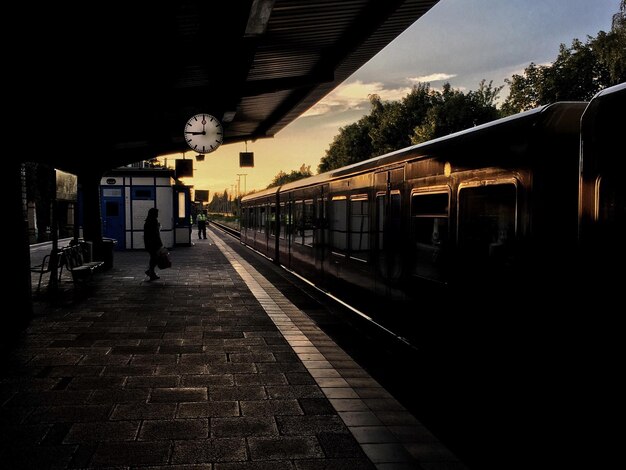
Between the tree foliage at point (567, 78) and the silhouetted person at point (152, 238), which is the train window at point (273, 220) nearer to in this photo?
the silhouetted person at point (152, 238)

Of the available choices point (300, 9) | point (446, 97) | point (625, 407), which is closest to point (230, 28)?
point (300, 9)

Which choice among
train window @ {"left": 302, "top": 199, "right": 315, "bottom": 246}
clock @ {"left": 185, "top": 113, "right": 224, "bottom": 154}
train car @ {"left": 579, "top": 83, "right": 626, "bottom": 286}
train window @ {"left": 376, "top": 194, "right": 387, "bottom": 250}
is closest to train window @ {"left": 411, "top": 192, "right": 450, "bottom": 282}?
train window @ {"left": 376, "top": 194, "right": 387, "bottom": 250}

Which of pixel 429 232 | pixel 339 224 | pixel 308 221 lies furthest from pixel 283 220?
pixel 429 232

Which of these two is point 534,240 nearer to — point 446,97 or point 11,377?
point 11,377

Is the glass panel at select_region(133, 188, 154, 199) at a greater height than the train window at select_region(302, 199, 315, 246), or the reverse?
the glass panel at select_region(133, 188, 154, 199)

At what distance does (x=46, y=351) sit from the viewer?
6148 mm

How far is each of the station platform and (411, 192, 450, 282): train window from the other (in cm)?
130

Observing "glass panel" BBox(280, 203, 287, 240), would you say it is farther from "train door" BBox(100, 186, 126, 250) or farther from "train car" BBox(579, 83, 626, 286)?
"train car" BBox(579, 83, 626, 286)

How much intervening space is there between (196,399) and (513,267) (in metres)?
2.78

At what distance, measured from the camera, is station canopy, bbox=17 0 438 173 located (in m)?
6.20

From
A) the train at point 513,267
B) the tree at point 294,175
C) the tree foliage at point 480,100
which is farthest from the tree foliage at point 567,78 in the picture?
the tree at point 294,175

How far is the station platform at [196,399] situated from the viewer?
355 cm

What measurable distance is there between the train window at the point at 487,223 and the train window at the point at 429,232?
0.40 m

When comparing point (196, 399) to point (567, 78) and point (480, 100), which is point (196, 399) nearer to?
point (567, 78)
